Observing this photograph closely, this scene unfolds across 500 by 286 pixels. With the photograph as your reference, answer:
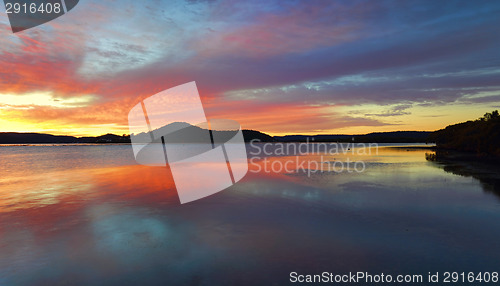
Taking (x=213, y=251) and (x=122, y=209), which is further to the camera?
(x=122, y=209)

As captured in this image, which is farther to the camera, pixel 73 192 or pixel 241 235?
pixel 73 192

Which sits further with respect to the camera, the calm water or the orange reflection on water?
the orange reflection on water

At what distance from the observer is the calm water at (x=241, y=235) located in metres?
8.55

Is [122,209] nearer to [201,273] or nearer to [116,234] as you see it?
[116,234]

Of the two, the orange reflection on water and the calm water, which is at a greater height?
the orange reflection on water

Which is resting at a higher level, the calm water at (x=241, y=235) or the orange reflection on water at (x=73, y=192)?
the orange reflection on water at (x=73, y=192)

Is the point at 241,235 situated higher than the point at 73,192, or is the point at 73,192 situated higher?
the point at 73,192

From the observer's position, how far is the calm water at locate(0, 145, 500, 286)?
8555 millimetres

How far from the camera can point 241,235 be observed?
459 inches

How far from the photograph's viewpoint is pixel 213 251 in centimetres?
1005

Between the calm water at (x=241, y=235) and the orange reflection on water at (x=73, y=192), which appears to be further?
the orange reflection on water at (x=73, y=192)

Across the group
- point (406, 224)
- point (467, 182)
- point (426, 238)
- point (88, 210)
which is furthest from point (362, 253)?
point (467, 182)

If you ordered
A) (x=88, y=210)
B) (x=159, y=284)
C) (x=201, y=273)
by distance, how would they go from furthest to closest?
1. (x=88, y=210)
2. (x=201, y=273)
3. (x=159, y=284)

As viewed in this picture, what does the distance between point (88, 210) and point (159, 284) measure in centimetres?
1073
